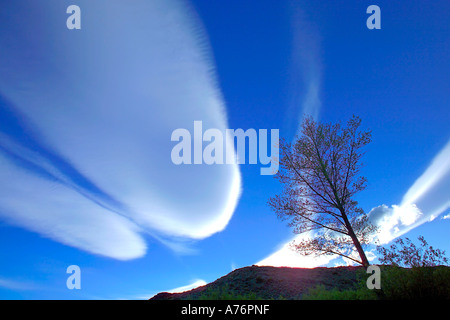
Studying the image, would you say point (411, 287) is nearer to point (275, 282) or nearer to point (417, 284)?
point (417, 284)

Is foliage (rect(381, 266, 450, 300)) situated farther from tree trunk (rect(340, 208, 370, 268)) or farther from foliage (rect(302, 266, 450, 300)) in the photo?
tree trunk (rect(340, 208, 370, 268))

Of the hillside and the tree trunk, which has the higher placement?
the tree trunk

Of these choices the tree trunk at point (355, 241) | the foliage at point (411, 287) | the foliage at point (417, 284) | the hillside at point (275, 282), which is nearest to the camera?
the foliage at point (411, 287)

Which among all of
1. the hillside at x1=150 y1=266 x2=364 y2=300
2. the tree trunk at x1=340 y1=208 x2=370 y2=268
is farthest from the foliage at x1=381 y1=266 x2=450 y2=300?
the tree trunk at x1=340 y1=208 x2=370 y2=268

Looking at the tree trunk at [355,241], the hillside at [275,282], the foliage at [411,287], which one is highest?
the tree trunk at [355,241]

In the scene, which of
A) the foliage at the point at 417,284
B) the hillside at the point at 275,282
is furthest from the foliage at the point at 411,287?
the hillside at the point at 275,282

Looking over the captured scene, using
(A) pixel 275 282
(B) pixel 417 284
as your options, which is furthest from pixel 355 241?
(A) pixel 275 282

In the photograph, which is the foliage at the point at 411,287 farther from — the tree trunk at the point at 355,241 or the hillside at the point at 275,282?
the tree trunk at the point at 355,241

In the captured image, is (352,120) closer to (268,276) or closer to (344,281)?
(344,281)

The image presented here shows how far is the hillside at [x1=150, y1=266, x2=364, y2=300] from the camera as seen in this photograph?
11656 mm

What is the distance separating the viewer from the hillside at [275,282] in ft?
38.2
